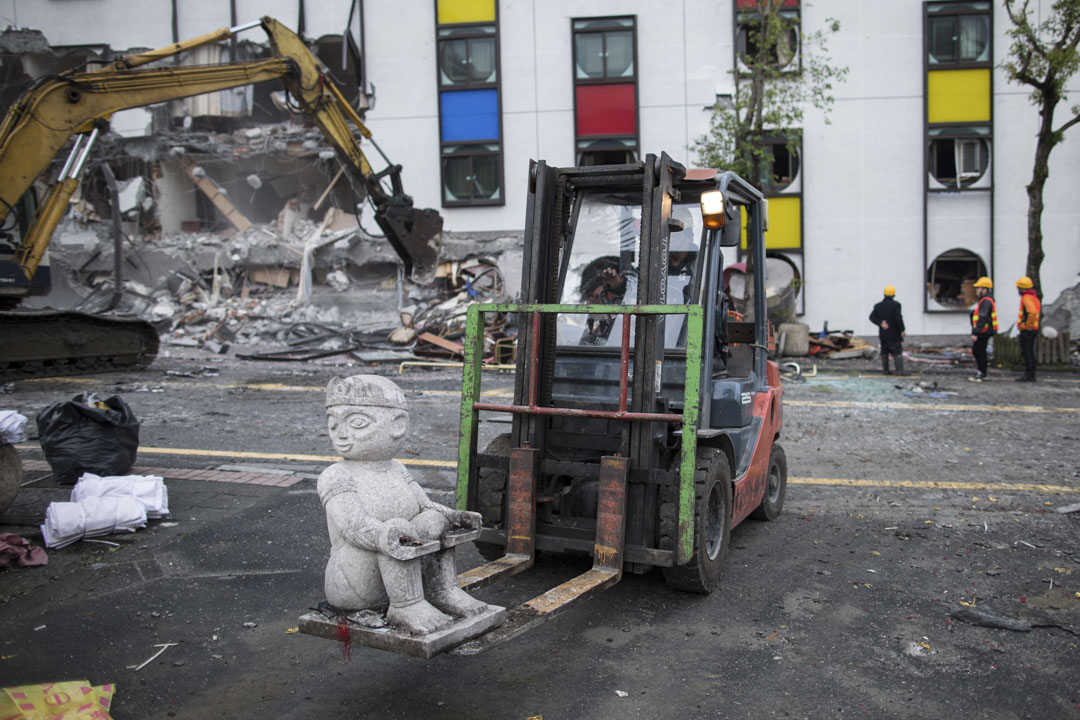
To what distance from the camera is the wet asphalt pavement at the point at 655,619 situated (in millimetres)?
3918

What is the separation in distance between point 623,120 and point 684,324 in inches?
711

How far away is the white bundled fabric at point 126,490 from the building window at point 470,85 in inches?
677

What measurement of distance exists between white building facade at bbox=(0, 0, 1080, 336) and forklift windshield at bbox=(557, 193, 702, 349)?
666 inches

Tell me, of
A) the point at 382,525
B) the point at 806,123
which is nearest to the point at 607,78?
the point at 806,123

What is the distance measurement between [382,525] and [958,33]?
22.5 m

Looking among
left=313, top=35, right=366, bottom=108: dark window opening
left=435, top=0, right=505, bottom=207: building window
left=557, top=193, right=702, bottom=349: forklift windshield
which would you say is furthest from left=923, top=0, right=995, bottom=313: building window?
left=557, top=193, right=702, bottom=349: forklift windshield

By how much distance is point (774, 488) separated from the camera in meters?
6.96

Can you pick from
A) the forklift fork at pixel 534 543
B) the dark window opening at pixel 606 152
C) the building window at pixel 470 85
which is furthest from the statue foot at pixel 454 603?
the building window at pixel 470 85

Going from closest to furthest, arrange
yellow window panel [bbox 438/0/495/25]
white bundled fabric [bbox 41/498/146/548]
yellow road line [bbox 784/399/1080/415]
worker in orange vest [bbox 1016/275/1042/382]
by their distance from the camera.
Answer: white bundled fabric [bbox 41/498/146/548] → yellow road line [bbox 784/399/1080/415] → worker in orange vest [bbox 1016/275/1042/382] → yellow window panel [bbox 438/0/495/25]

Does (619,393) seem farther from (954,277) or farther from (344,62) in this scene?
(954,277)

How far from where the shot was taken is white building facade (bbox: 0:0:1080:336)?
21.5 m

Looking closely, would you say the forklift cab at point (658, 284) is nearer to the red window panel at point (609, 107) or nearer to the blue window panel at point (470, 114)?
the red window panel at point (609, 107)

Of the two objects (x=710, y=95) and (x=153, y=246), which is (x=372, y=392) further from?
(x=153, y=246)

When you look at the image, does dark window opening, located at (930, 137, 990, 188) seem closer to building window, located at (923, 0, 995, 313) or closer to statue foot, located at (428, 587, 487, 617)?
building window, located at (923, 0, 995, 313)
